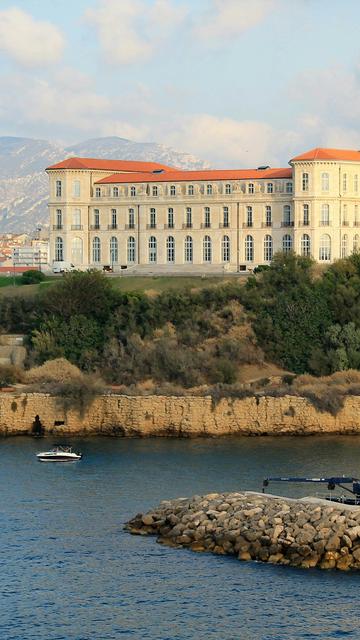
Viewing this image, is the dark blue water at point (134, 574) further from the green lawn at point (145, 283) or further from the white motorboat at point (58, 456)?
the green lawn at point (145, 283)

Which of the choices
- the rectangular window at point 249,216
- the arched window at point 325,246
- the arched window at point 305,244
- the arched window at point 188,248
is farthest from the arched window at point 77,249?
the arched window at point 325,246

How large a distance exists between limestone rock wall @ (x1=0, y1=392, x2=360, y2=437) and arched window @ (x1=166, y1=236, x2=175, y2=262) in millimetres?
33071

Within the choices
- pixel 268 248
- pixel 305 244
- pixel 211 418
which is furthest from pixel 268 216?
pixel 211 418

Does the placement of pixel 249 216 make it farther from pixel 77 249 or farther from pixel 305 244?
pixel 77 249

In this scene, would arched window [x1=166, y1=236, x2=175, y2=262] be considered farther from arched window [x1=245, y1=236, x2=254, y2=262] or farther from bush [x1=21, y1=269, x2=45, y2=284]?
bush [x1=21, y1=269, x2=45, y2=284]

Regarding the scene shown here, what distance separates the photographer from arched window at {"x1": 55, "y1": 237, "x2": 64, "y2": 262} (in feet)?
331

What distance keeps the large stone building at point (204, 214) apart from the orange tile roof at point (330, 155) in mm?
62

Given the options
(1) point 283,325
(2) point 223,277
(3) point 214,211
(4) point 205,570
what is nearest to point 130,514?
(4) point 205,570

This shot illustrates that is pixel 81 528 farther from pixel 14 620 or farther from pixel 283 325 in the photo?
pixel 283 325

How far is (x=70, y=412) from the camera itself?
66.9 m

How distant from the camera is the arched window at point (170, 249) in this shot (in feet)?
325

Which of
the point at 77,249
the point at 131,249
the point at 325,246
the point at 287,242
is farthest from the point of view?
the point at 77,249

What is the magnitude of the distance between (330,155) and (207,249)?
9983 mm

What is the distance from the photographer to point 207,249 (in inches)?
3866
